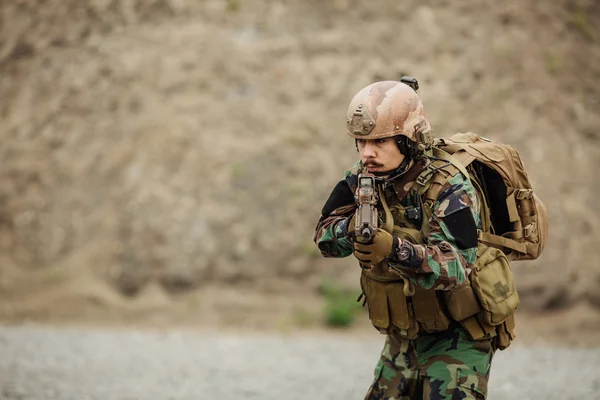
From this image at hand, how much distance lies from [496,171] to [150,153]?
8.55m

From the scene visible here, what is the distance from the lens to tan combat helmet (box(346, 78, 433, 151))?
360 centimetres

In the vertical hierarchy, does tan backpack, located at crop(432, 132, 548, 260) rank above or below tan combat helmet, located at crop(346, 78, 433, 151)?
below

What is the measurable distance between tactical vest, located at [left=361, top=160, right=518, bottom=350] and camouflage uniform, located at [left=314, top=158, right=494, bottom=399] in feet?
0.08

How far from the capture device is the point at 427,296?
3721 mm

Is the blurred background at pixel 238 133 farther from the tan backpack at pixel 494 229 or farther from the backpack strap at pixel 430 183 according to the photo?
the backpack strap at pixel 430 183

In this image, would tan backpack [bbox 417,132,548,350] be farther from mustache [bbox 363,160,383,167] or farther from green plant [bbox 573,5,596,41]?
green plant [bbox 573,5,596,41]

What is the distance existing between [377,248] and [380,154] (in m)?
0.54

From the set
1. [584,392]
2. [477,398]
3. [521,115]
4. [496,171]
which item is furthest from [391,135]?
[521,115]

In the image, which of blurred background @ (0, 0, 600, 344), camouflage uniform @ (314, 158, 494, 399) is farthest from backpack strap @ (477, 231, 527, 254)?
blurred background @ (0, 0, 600, 344)

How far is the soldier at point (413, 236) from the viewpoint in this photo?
3500 millimetres

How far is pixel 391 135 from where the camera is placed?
3.60m

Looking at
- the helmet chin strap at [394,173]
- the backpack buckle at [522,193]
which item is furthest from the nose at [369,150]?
the backpack buckle at [522,193]

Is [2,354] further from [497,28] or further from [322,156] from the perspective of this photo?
[497,28]

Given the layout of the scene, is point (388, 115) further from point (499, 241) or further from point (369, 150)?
point (499, 241)
